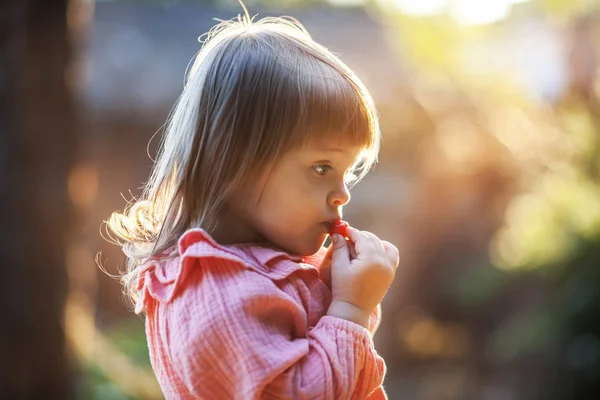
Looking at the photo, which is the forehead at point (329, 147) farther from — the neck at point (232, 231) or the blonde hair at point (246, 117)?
the neck at point (232, 231)

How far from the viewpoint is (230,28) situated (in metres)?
1.09

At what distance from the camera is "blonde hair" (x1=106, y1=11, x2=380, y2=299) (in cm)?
93

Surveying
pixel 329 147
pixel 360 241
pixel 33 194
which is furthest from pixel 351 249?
pixel 33 194

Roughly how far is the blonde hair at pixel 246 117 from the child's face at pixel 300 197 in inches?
0.7

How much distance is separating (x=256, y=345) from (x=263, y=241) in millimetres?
195

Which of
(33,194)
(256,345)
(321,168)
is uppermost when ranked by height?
(33,194)

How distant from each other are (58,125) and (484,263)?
8.80ft

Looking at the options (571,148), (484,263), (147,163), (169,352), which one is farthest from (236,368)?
(147,163)

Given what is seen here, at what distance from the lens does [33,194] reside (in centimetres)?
224

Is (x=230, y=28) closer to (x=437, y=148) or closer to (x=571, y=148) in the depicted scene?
(x=571, y=148)

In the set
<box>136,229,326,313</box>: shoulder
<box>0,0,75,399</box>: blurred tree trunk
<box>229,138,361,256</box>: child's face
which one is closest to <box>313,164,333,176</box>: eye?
<box>229,138,361,256</box>: child's face

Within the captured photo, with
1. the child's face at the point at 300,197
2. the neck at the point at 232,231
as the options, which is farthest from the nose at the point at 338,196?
the neck at the point at 232,231

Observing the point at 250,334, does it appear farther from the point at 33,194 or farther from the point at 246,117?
the point at 33,194

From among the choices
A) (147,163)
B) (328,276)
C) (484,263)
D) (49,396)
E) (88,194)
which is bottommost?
(328,276)
